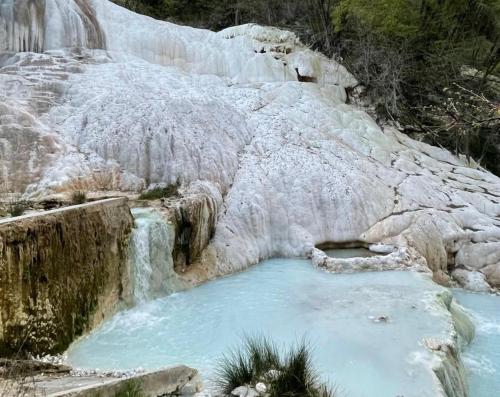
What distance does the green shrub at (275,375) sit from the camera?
425cm

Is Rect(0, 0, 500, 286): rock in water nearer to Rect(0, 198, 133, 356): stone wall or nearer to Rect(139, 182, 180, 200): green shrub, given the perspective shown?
Rect(139, 182, 180, 200): green shrub

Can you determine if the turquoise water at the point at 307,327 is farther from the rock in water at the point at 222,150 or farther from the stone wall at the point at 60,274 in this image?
the rock in water at the point at 222,150

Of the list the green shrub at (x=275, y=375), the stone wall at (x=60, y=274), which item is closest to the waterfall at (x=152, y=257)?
the stone wall at (x=60, y=274)

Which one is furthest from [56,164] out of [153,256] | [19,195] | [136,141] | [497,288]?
[497,288]

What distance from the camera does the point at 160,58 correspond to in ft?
41.7

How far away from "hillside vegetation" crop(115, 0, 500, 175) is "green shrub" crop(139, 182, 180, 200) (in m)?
7.65

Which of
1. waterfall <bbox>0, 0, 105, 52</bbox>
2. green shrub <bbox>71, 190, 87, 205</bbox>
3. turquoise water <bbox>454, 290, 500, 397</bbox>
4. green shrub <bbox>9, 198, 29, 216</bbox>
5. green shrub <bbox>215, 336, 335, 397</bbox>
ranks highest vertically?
waterfall <bbox>0, 0, 105, 52</bbox>

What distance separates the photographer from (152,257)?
7316 mm

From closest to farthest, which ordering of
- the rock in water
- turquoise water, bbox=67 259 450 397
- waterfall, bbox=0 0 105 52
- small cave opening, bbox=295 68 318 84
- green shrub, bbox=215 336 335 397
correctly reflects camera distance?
green shrub, bbox=215 336 335 397 → turquoise water, bbox=67 259 450 397 → the rock in water → waterfall, bbox=0 0 105 52 → small cave opening, bbox=295 68 318 84

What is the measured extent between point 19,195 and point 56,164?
37.4 inches

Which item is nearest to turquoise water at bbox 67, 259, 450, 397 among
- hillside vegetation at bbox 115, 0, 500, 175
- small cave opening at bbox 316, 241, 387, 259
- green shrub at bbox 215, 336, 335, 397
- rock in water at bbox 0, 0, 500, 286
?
green shrub at bbox 215, 336, 335, 397

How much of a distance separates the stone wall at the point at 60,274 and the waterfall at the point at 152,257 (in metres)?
0.20

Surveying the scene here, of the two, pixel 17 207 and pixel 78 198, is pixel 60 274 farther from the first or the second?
pixel 78 198

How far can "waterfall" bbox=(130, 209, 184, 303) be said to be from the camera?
704 centimetres
